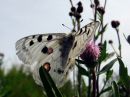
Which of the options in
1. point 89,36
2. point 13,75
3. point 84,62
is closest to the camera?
point 89,36

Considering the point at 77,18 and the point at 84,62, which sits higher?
the point at 77,18

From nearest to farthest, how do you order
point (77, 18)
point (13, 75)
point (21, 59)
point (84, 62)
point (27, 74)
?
1. point (21, 59)
2. point (84, 62)
3. point (77, 18)
4. point (13, 75)
5. point (27, 74)

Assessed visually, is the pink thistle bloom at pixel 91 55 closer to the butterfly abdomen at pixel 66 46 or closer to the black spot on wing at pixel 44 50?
the butterfly abdomen at pixel 66 46

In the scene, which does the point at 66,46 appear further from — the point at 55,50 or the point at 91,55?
the point at 91,55

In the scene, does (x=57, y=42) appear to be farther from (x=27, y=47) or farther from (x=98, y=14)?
(x=98, y=14)

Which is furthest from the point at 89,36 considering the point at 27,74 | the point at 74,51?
the point at 27,74

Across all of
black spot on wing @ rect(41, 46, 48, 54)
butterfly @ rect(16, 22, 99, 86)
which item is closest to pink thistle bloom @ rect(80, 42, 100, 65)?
butterfly @ rect(16, 22, 99, 86)

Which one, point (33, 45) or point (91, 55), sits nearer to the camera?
point (33, 45)

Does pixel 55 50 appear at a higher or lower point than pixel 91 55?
higher

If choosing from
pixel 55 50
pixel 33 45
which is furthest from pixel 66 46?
pixel 33 45
